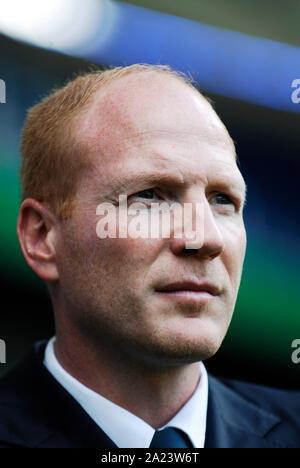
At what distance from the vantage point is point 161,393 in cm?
140

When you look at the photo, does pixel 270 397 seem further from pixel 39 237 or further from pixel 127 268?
pixel 39 237

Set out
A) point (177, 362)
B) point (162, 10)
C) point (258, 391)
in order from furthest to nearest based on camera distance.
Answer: point (258, 391), point (162, 10), point (177, 362)

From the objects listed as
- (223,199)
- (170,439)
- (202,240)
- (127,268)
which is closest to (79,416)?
(170,439)

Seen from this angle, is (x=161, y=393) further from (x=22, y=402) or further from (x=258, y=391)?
(x=258, y=391)

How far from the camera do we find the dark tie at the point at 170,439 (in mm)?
1388

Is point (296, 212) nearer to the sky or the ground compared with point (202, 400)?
nearer to the sky

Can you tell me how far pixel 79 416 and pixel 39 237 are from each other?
462mm

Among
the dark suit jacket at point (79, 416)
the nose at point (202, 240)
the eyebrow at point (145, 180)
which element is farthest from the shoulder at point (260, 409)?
the eyebrow at point (145, 180)

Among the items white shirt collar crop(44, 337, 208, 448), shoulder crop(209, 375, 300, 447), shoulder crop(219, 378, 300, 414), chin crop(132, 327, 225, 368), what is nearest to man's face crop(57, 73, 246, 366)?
chin crop(132, 327, 225, 368)

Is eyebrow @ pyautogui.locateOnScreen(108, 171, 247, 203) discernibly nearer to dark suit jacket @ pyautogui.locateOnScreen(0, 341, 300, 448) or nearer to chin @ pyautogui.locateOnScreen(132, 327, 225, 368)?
chin @ pyautogui.locateOnScreen(132, 327, 225, 368)

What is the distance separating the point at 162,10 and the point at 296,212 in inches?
29.6

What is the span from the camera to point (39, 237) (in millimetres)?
1474
